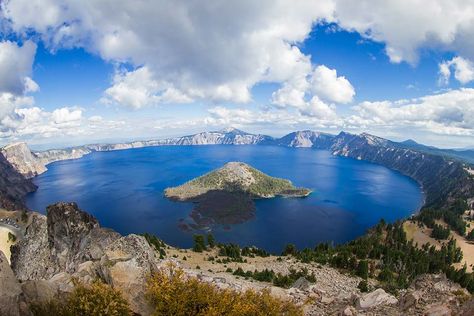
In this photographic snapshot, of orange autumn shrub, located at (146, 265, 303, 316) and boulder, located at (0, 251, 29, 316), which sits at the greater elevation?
boulder, located at (0, 251, 29, 316)

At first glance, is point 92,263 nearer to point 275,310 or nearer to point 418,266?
point 275,310

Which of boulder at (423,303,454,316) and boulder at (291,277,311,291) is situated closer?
boulder at (423,303,454,316)

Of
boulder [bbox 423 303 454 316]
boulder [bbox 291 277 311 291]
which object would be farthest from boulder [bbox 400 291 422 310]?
boulder [bbox 291 277 311 291]

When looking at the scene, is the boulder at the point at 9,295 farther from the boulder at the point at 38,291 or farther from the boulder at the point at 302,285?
the boulder at the point at 302,285

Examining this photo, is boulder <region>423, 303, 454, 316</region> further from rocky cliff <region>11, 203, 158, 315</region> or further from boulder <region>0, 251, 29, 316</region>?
boulder <region>0, 251, 29, 316</region>

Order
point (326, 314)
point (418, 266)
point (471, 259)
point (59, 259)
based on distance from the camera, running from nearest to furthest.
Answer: point (326, 314) < point (59, 259) < point (418, 266) < point (471, 259)

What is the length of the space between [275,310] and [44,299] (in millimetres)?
17940

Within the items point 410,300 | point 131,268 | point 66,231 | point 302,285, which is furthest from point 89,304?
point 302,285

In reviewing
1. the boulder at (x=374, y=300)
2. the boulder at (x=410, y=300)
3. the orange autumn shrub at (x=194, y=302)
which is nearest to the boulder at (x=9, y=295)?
the orange autumn shrub at (x=194, y=302)

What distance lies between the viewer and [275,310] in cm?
2564

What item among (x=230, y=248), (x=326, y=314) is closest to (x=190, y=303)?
(x=326, y=314)

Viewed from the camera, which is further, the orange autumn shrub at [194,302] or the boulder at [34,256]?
the boulder at [34,256]

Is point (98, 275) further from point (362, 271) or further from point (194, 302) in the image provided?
point (362, 271)

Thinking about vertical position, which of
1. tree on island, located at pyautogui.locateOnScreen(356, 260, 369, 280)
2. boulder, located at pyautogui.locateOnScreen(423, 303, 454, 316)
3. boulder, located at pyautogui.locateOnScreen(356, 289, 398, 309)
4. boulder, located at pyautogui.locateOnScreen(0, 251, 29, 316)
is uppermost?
boulder, located at pyautogui.locateOnScreen(0, 251, 29, 316)
